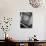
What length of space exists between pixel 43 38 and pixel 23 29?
0.81 m

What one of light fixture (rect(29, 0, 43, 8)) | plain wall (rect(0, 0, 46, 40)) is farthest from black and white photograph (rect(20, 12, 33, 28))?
light fixture (rect(29, 0, 43, 8))

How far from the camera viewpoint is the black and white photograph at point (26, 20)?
15.6ft

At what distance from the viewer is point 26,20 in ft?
15.7

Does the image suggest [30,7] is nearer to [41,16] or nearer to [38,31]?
[41,16]

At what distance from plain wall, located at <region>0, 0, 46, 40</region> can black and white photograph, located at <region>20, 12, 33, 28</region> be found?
4.4 inches

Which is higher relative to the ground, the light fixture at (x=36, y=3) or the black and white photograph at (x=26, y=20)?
the light fixture at (x=36, y=3)

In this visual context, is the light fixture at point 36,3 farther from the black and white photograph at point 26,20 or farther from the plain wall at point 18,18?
the black and white photograph at point 26,20

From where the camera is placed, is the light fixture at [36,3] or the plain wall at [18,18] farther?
the light fixture at [36,3]

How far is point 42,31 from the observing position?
15.7ft

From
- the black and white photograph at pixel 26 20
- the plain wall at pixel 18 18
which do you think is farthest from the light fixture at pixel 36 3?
the black and white photograph at pixel 26 20

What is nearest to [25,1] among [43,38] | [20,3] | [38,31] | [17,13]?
[20,3]

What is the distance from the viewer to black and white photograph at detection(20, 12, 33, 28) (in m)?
4.74

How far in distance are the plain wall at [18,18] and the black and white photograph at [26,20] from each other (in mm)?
111

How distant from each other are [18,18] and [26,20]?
306 millimetres
